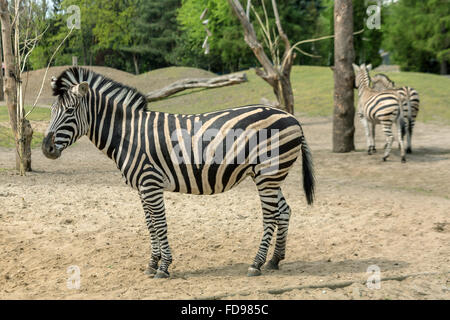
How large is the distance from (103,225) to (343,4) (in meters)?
8.68

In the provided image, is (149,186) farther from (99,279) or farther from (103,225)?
(103,225)

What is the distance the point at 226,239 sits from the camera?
19.5ft

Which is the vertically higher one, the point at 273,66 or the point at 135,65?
the point at 135,65

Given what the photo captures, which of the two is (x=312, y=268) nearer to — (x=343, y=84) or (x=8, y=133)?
(x=343, y=84)

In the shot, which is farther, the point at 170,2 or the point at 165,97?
the point at 170,2

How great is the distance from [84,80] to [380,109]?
8084mm

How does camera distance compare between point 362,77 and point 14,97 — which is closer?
point 14,97

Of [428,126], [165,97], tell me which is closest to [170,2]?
[165,97]

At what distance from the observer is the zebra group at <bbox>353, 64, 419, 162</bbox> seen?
35.2ft

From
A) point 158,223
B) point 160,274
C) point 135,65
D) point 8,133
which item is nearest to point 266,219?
point 158,223

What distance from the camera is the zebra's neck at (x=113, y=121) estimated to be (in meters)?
4.55

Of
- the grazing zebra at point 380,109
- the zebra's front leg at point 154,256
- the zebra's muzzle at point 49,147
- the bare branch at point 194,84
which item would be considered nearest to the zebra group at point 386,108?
the grazing zebra at point 380,109

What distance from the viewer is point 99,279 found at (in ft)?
15.2
